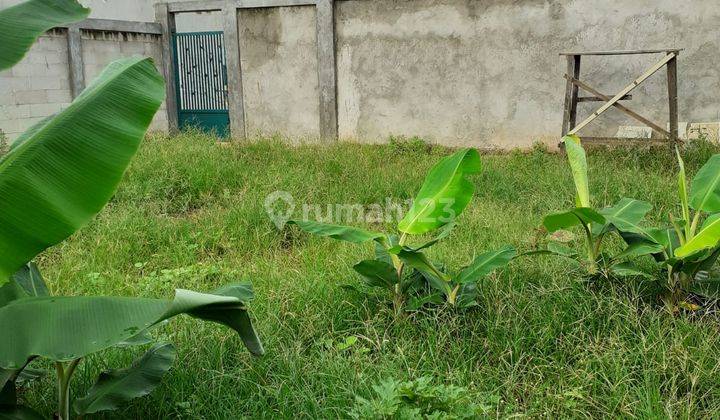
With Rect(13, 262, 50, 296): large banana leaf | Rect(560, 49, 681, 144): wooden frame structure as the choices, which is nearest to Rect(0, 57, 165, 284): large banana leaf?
Rect(13, 262, 50, 296): large banana leaf

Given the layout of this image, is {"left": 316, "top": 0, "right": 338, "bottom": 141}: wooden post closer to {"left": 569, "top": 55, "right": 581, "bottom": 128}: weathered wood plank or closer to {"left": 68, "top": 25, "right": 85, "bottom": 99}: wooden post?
{"left": 68, "top": 25, "right": 85, "bottom": 99}: wooden post

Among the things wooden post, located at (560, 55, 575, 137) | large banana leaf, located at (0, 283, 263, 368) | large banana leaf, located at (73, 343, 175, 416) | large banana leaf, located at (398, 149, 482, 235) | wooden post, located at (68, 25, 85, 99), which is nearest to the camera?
large banana leaf, located at (0, 283, 263, 368)

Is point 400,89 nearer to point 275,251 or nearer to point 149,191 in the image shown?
point 149,191

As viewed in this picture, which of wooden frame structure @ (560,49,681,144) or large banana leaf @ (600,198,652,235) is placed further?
wooden frame structure @ (560,49,681,144)

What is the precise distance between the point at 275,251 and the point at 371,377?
1969 mm

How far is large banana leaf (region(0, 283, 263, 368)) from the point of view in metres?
1.56

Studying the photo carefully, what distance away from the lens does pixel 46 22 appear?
2.03m

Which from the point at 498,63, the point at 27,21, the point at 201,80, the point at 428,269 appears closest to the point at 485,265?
the point at 428,269

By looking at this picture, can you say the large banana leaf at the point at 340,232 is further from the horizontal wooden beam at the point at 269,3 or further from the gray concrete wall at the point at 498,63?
the horizontal wooden beam at the point at 269,3

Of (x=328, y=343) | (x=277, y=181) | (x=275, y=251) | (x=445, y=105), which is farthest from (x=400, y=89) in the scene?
(x=328, y=343)

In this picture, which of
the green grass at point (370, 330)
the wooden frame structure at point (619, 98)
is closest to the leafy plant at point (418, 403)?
the green grass at point (370, 330)

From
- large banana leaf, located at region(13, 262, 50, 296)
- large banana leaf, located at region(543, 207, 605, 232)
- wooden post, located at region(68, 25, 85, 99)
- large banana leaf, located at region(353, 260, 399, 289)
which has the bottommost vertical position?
large banana leaf, located at region(353, 260, 399, 289)

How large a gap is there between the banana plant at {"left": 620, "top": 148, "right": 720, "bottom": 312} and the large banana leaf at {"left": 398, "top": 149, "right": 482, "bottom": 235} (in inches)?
28.0

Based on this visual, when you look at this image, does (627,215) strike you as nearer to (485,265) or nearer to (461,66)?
(485,265)
